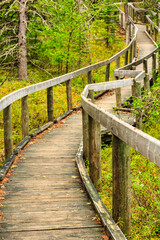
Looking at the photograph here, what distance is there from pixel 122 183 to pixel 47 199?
5.29 feet

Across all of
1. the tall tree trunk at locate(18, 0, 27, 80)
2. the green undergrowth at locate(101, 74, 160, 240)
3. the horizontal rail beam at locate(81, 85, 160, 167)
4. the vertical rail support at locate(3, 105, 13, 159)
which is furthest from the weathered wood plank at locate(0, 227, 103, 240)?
the tall tree trunk at locate(18, 0, 27, 80)

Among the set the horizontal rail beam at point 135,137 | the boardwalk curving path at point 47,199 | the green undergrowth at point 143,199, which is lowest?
the green undergrowth at point 143,199

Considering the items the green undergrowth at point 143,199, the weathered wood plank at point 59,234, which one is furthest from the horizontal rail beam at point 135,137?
the green undergrowth at point 143,199

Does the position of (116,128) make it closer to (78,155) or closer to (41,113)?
(78,155)

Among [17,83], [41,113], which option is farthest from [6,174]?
[17,83]

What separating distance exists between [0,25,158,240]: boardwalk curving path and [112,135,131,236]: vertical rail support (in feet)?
1.08

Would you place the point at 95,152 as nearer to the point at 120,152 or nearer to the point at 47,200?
the point at 47,200

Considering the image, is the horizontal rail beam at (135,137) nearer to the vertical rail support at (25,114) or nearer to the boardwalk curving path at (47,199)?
the boardwalk curving path at (47,199)

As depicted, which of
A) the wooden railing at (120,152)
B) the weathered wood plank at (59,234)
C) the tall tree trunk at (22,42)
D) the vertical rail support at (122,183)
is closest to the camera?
the wooden railing at (120,152)

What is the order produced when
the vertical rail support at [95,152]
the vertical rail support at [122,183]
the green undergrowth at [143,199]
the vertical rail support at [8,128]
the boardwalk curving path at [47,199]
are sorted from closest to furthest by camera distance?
the vertical rail support at [122,183] < the boardwalk curving path at [47,199] < the green undergrowth at [143,199] < the vertical rail support at [95,152] < the vertical rail support at [8,128]

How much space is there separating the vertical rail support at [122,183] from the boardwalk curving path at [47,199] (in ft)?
1.08

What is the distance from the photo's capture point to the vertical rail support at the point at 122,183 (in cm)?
332

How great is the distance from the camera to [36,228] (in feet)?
12.2

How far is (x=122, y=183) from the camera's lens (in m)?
3.36
